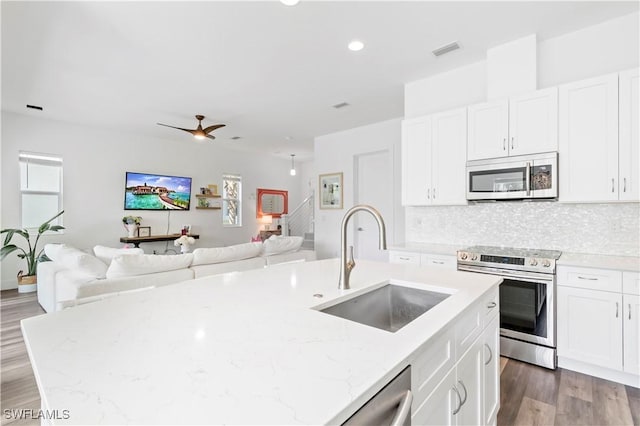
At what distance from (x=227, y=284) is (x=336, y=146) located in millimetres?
5131

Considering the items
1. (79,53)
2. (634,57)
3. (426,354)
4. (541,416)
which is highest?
(79,53)

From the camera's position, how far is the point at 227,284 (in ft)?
5.24

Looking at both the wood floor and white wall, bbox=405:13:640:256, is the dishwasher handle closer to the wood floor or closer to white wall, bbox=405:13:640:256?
the wood floor

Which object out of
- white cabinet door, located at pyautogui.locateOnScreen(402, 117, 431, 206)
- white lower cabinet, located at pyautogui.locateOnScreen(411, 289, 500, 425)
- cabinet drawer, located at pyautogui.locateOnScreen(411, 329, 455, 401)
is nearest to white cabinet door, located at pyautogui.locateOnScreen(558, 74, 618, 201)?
white cabinet door, located at pyautogui.locateOnScreen(402, 117, 431, 206)

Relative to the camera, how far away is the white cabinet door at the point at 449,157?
327cm

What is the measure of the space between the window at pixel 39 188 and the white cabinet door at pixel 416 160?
595cm

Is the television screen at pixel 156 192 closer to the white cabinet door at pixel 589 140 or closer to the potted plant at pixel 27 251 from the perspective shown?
the potted plant at pixel 27 251

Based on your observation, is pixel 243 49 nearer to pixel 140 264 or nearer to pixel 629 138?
pixel 140 264

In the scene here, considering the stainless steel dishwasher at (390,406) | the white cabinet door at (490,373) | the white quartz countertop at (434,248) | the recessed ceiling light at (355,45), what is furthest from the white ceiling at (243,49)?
the stainless steel dishwasher at (390,406)

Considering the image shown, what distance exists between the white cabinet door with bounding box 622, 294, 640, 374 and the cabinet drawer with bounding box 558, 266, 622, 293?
0.33 feet

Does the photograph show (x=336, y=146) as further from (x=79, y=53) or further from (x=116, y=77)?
(x=79, y=53)

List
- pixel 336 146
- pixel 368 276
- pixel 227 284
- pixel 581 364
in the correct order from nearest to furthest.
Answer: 1. pixel 227 284
2. pixel 368 276
3. pixel 581 364
4. pixel 336 146

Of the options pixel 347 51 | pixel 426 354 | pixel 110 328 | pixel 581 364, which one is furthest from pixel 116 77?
pixel 581 364

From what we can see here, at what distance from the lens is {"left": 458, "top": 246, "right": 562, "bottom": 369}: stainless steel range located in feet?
8.16
